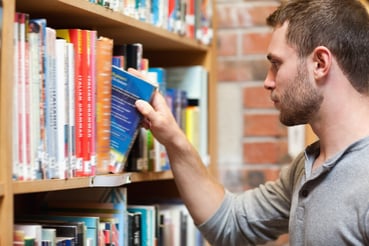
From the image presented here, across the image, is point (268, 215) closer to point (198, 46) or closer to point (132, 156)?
point (132, 156)

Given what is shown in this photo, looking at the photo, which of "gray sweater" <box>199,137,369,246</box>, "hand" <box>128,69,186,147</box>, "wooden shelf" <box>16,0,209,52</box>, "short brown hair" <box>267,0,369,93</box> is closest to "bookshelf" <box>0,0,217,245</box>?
"wooden shelf" <box>16,0,209,52</box>

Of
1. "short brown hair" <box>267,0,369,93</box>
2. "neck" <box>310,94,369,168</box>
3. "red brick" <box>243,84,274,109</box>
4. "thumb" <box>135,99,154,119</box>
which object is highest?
"short brown hair" <box>267,0,369,93</box>

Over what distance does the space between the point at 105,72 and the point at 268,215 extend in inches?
22.2

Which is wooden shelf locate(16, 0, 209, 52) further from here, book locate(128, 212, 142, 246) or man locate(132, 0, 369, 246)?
book locate(128, 212, 142, 246)

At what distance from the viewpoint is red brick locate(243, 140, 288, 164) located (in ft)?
7.14

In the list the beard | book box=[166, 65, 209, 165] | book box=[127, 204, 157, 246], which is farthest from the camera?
book box=[166, 65, 209, 165]

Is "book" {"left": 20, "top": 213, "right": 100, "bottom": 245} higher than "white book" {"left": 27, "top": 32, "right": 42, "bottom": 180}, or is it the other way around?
"white book" {"left": 27, "top": 32, "right": 42, "bottom": 180}

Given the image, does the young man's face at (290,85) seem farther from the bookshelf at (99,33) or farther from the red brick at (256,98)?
the red brick at (256,98)

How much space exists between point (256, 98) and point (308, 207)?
81cm

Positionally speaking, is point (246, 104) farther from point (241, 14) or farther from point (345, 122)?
point (345, 122)

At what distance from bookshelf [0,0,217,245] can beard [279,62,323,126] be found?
0.38 m

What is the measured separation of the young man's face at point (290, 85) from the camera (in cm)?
146

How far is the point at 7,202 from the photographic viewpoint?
1.10 m

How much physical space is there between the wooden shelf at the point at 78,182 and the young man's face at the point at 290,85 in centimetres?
37
